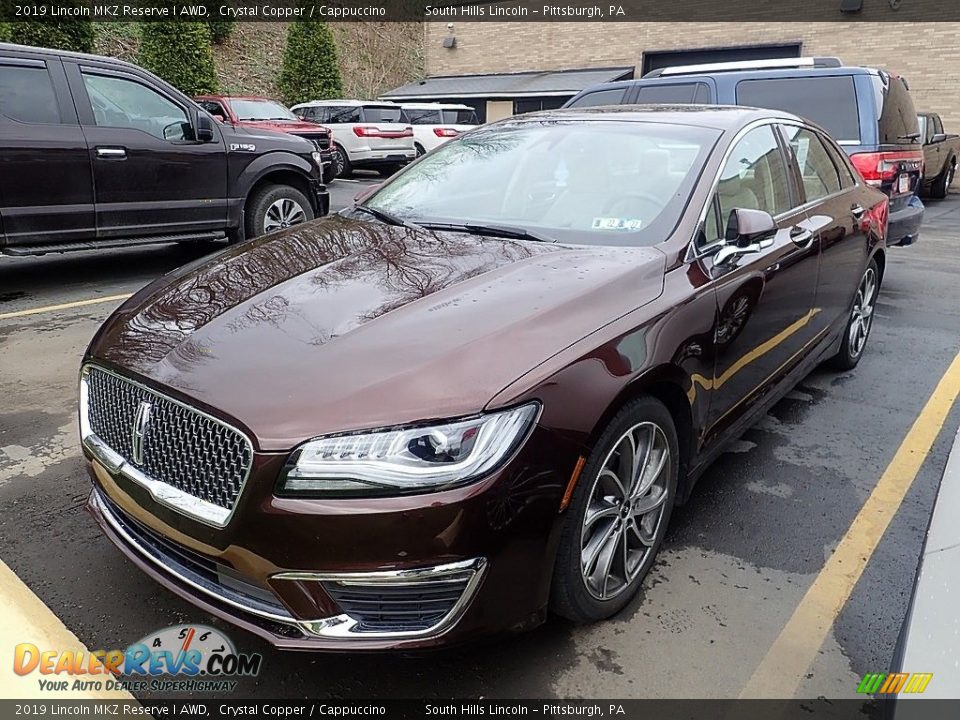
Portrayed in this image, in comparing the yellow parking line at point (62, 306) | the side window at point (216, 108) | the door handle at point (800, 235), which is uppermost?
the side window at point (216, 108)

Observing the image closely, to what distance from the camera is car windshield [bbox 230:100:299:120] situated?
14211mm

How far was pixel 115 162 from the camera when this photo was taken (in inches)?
248

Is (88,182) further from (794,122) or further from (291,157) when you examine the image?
(794,122)

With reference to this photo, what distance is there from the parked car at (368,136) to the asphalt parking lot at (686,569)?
12.5 meters

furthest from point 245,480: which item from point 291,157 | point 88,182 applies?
point 291,157

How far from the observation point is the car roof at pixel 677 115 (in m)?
3.36

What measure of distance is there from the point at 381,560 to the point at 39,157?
550 centimetres

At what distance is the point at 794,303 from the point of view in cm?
350

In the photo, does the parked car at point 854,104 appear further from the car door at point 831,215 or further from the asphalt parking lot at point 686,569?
the asphalt parking lot at point 686,569

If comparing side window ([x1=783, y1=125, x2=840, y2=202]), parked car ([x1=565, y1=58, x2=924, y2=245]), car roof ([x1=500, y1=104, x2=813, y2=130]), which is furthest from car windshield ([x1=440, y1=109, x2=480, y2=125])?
car roof ([x1=500, y1=104, x2=813, y2=130])

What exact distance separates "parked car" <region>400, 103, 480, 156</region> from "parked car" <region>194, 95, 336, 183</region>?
3.09 meters

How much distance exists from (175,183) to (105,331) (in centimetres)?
466

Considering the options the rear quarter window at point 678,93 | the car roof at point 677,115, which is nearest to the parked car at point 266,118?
the rear quarter window at point 678,93

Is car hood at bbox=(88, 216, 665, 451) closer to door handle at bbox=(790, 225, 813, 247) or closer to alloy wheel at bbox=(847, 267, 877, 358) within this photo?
door handle at bbox=(790, 225, 813, 247)
